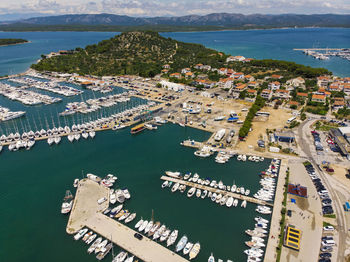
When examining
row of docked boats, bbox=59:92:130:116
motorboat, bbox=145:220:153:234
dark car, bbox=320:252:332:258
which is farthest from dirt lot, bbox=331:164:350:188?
row of docked boats, bbox=59:92:130:116

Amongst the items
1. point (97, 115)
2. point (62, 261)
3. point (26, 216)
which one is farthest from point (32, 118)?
point (62, 261)

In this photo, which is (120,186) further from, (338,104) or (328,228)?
(338,104)

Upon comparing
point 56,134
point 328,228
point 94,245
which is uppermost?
point 328,228

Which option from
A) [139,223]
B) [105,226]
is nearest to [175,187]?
[139,223]

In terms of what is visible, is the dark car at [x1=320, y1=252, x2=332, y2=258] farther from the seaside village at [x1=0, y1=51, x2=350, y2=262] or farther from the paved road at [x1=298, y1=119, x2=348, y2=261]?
the paved road at [x1=298, y1=119, x2=348, y2=261]

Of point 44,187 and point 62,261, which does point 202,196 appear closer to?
point 62,261
